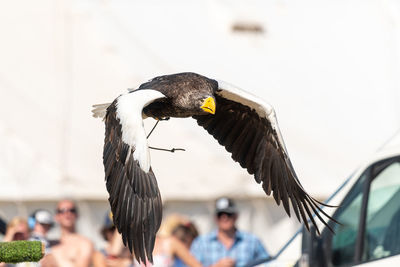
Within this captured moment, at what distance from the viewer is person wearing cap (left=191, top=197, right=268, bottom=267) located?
8852mm

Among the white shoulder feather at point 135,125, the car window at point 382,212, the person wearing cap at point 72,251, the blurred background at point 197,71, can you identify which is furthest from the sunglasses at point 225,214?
the blurred background at point 197,71

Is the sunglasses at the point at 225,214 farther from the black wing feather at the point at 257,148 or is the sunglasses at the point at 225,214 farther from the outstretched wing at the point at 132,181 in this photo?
the outstretched wing at the point at 132,181

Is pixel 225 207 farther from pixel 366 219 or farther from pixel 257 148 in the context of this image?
pixel 366 219

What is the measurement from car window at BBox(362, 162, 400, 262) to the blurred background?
6.11m

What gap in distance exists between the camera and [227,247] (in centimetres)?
896

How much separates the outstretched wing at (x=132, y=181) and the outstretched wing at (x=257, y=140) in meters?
1.20

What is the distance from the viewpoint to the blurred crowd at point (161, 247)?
8891 mm

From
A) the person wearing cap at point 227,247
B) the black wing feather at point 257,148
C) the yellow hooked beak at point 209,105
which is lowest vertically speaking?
the person wearing cap at point 227,247

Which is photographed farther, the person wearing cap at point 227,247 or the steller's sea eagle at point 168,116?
the person wearing cap at point 227,247

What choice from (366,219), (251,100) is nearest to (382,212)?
(366,219)

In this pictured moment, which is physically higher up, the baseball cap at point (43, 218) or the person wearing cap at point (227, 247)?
the baseball cap at point (43, 218)

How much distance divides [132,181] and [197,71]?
8.77 meters

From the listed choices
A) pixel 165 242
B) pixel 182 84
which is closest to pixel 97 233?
pixel 165 242

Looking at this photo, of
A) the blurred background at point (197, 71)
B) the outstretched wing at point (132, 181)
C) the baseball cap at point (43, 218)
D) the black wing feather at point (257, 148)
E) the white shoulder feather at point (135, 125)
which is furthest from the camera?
the blurred background at point (197, 71)
